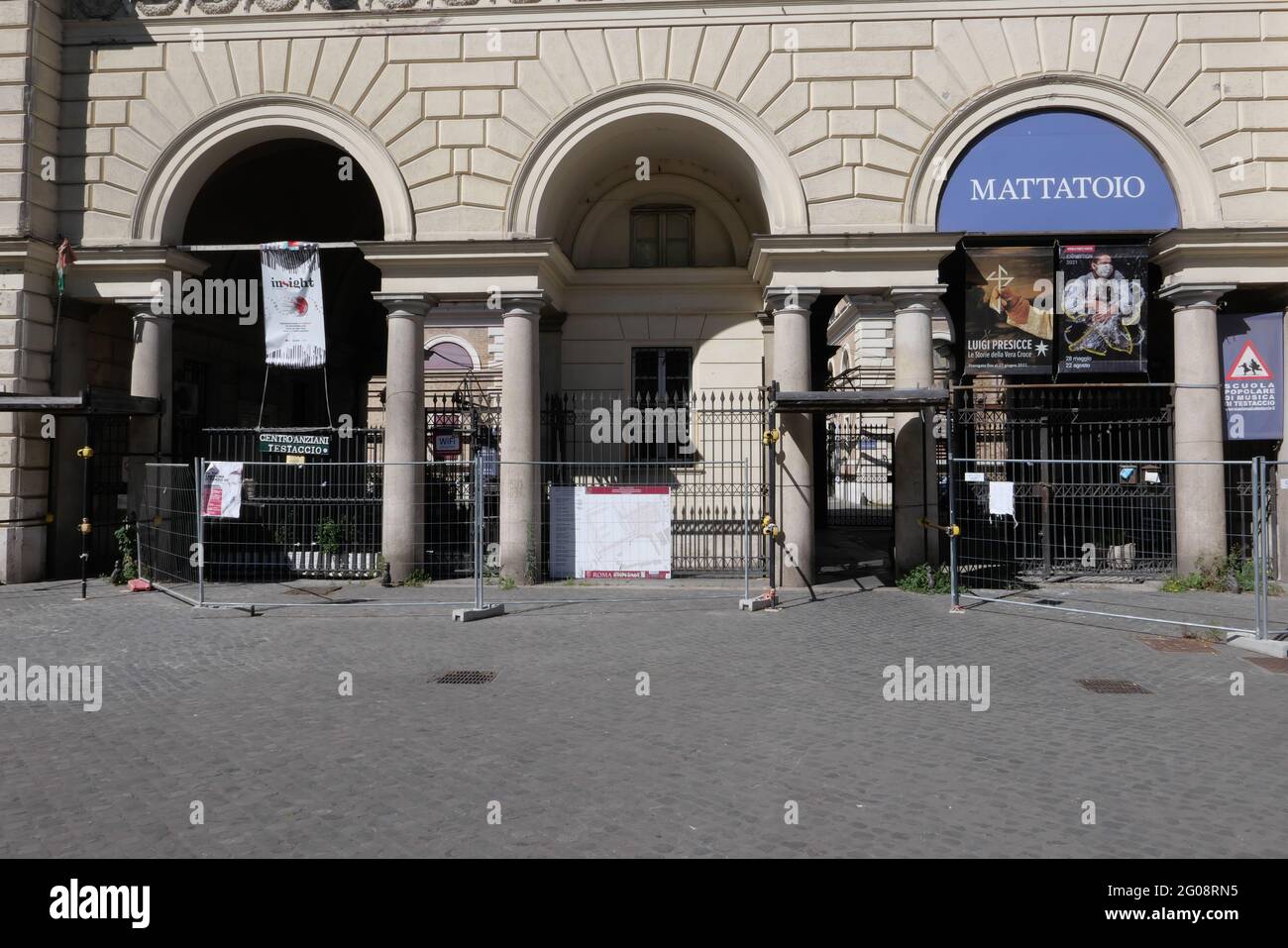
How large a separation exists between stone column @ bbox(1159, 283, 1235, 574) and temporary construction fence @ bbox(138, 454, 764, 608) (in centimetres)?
679

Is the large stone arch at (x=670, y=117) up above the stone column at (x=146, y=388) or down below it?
above

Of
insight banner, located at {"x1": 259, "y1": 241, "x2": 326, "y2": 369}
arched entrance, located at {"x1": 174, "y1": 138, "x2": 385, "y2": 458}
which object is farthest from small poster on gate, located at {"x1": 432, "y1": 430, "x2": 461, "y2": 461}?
insight banner, located at {"x1": 259, "y1": 241, "x2": 326, "y2": 369}

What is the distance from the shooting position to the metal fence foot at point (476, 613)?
11.0m

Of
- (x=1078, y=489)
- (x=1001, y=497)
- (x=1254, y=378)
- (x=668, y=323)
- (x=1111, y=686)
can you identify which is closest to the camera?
(x=1111, y=686)

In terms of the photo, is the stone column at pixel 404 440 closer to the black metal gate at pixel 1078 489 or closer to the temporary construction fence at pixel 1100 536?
the temporary construction fence at pixel 1100 536

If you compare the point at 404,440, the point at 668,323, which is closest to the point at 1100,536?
the point at 668,323

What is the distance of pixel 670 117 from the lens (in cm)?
1405

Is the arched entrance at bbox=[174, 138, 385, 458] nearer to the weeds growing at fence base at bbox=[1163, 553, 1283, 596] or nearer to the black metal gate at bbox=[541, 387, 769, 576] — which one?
the black metal gate at bbox=[541, 387, 769, 576]

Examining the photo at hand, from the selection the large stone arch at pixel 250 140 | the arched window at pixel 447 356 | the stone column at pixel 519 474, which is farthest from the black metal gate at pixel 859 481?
the large stone arch at pixel 250 140

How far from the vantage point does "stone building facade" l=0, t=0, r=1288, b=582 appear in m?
13.5

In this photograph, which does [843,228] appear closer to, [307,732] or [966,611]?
[966,611]

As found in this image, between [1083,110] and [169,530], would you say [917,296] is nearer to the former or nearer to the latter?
[1083,110]

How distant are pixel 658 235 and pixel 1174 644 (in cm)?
1206

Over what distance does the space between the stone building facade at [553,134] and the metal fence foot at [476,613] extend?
98.2 inches
